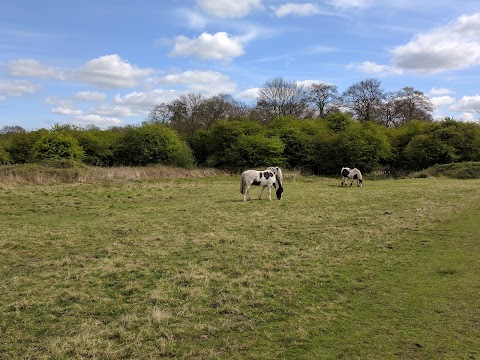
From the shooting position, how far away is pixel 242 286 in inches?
259

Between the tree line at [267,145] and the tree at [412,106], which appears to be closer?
the tree line at [267,145]

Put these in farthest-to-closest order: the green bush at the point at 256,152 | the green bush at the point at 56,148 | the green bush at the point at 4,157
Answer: the green bush at the point at 256,152 → the green bush at the point at 4,157 → the green bush at the point at 56,148

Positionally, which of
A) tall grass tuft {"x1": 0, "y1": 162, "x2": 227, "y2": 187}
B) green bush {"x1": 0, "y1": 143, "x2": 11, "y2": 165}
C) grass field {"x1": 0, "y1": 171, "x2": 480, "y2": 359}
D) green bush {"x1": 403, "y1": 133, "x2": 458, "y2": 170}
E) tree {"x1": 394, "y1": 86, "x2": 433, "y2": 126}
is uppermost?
tree {"x1": 394, "y1": 86, "x2": 433, "y2": 126}

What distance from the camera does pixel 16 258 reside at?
8.33 meters

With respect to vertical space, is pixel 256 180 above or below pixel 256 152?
below

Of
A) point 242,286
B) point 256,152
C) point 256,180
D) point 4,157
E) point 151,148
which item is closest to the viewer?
point 242,286

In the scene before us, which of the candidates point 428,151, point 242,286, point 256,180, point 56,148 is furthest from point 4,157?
point 428,151

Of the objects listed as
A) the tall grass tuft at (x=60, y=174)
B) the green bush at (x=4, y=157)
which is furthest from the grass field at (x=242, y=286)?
the green bush at (x=4, y=157)

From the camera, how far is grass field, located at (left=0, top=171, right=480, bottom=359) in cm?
466

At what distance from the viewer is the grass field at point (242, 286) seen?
4.66 m

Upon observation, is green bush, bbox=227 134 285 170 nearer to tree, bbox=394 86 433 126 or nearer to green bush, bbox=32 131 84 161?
green bush, bbox=32 131 84 161

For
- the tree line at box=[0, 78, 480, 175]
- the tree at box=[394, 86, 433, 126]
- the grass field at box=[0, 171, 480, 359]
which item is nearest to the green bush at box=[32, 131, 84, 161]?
the tree line at box=[0, 78, 480, 175]

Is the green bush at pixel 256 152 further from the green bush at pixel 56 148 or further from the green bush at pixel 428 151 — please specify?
the green bush at pixel 56 148

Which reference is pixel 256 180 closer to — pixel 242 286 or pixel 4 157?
pixel 242 286
